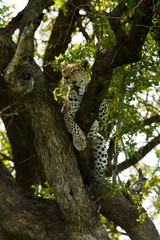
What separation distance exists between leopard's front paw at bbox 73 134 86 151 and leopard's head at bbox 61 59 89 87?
46.0 inches

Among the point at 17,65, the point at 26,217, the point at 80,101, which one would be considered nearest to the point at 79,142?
the point at 80,101

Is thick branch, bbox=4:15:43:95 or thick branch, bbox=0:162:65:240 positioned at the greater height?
thick branch, bbox=4:15:43:95

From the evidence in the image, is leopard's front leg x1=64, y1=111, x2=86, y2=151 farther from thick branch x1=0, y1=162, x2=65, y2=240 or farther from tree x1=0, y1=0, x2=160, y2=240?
thick branch x1=0, y1=162, x2=65, y2=240

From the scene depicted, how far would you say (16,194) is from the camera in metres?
6.20

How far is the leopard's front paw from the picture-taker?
6.11m

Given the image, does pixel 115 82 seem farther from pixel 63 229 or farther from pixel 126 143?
pixel 63 229

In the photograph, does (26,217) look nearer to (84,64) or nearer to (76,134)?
(76,134)

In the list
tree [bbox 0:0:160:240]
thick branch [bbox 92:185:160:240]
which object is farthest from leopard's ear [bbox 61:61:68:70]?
thick branch [bbox 92:185:160:240]

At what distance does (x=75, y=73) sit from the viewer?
7.06 meters

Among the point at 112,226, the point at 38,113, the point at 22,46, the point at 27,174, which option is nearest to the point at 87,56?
the point at 38,113

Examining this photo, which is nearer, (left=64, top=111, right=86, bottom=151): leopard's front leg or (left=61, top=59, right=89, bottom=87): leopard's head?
(left=64, top=111, right=86, bottom=151): leopard's front leg

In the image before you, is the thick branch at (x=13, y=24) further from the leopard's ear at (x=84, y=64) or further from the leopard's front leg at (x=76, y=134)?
the leopard's front leg at (x=76, y=134)

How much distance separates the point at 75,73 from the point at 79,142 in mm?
1412

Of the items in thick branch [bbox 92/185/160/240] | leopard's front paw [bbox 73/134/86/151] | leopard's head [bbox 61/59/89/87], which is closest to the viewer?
leopard's front paw [bbox 73/134/86/151]
